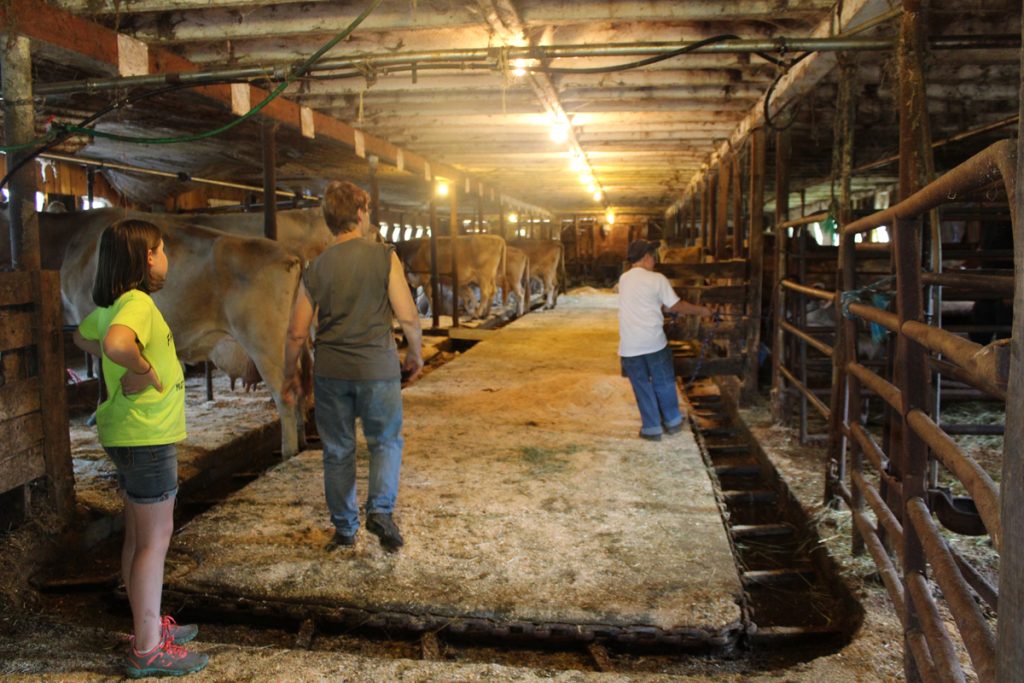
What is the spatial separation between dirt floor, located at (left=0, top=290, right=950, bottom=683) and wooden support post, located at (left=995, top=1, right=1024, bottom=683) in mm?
1463

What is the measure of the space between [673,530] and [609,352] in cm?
649

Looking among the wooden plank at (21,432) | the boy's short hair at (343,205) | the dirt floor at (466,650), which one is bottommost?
the dirt floor at (466,650)

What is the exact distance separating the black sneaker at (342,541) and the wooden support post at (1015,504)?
2937mm

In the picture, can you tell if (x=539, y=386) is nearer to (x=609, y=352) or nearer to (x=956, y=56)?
(x=609, y=352)

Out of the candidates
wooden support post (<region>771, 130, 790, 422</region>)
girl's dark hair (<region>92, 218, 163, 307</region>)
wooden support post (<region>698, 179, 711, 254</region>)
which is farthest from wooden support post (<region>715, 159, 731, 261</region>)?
girl's dark hair (<region>92, 218, 163, 307</region>)

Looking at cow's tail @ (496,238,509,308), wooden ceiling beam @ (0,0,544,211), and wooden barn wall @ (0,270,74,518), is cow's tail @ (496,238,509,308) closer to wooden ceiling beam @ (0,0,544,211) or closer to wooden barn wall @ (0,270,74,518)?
wooden ceiling beam @ (0,0,544,211)

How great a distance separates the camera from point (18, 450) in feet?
12.1

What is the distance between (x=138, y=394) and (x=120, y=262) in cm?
46

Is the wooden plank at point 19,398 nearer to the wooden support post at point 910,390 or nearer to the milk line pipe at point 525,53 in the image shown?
the milk line pipe at point 525,53

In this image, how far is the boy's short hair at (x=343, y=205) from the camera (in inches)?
141

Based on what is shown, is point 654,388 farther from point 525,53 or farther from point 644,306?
point 525,53

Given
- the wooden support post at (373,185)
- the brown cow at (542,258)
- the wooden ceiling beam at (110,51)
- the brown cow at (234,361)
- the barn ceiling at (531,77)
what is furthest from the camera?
the brown cow at (542,258)

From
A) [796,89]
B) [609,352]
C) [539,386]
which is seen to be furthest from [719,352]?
[796,89]

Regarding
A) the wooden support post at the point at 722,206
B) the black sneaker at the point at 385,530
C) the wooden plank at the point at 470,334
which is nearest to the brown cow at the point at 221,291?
the black sneaker at the point at 385,530
